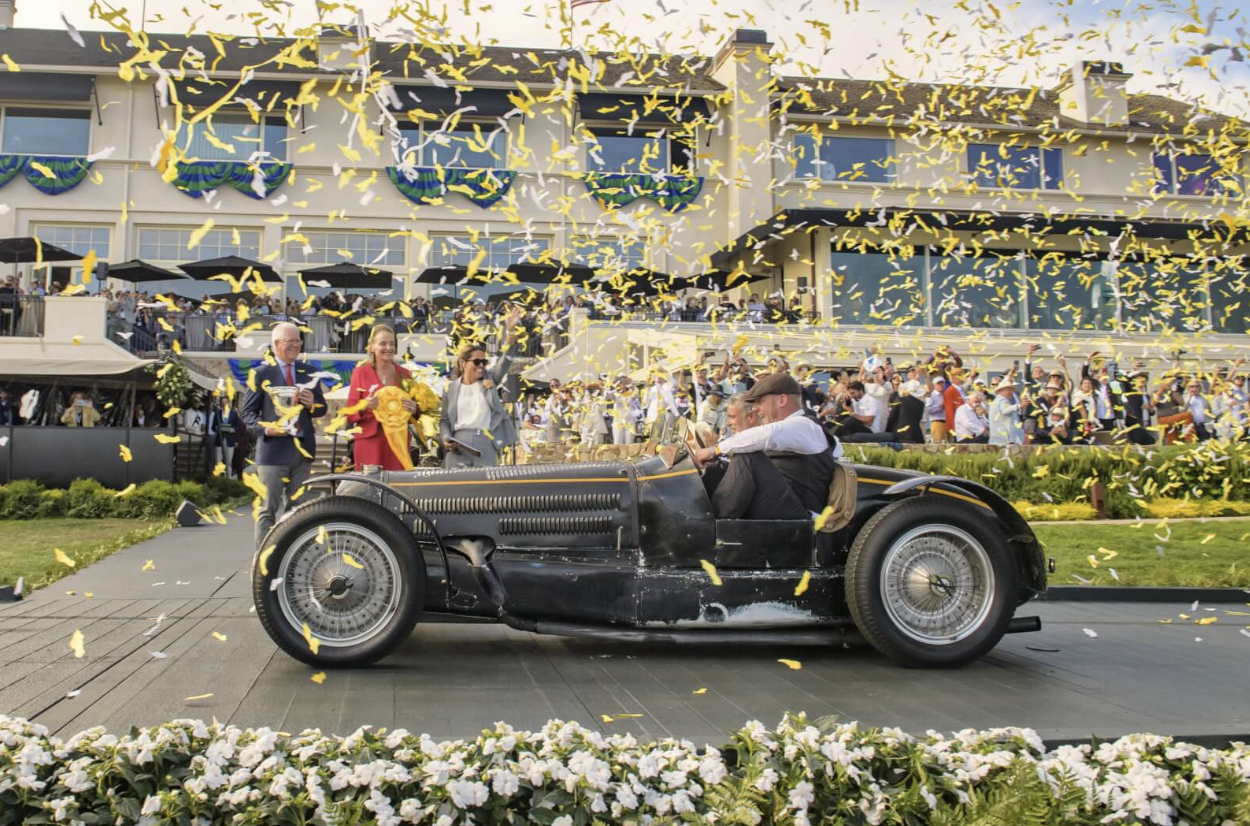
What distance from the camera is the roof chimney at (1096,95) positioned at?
33.6m

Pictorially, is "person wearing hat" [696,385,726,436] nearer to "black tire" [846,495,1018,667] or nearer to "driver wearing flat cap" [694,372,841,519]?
"driver wearing flat cap" [694,372,841,519]

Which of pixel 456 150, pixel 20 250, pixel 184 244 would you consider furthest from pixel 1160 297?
pixel 20 250

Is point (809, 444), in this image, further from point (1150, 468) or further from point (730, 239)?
point (730, 239)

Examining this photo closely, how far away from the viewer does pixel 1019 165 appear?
3319 cm

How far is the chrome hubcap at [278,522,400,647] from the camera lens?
4.82m

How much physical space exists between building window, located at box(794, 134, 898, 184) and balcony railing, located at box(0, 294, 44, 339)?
76.4ft

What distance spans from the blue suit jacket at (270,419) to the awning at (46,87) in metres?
29.2

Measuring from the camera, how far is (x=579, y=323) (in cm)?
2669

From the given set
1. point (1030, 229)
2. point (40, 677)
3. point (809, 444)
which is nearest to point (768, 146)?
point (1030, 229)

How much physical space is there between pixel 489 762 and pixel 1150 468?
1459cm

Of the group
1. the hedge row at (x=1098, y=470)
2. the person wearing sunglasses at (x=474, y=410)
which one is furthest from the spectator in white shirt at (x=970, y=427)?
the person wearing sunglasses at (x=474, y=410)

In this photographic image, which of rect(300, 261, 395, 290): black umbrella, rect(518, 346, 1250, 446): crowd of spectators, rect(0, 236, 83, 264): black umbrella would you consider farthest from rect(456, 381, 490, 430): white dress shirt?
rect(0, 236, 83, 264): black umbrella

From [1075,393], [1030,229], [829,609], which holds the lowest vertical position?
[829,609]

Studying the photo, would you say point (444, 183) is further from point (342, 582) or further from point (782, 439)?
point (342, 582)
